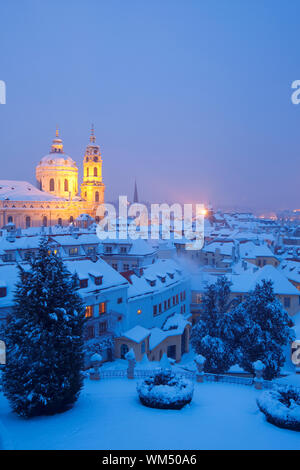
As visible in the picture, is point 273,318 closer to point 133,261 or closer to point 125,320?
point 125,320

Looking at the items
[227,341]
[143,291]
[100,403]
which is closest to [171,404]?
[100,403]

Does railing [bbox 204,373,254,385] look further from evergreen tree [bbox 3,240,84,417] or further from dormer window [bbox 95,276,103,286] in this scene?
dormer window [bbox 95,276,103,286]

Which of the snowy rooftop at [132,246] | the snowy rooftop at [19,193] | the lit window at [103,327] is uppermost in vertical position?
the snowy rooftop at [19,193]

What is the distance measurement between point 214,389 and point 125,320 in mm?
15212

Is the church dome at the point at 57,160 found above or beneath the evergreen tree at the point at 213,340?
above

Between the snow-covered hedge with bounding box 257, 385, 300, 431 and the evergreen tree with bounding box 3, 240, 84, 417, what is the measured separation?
806 cm

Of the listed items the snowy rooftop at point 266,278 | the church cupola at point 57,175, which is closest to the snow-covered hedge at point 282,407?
the snowy rooftop at point 266,278

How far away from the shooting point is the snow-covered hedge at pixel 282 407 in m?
13.8

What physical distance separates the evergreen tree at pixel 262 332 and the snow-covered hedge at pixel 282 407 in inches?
436

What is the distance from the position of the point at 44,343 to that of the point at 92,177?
113 m

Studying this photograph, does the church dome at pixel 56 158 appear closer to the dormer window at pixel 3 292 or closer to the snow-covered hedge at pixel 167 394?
the dormer window at pixel 3 292

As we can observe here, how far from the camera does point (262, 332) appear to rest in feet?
87.9

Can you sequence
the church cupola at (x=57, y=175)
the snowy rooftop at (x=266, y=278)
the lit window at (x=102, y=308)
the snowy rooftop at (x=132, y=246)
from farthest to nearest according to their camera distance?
the church cupola at (x=57, y=175) → the snowy rooftop at (x=132, y=246) → the snowy rooftop at (x=266, y=278) → the lit window at (x=102, y=308)

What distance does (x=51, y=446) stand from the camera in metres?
12.3
